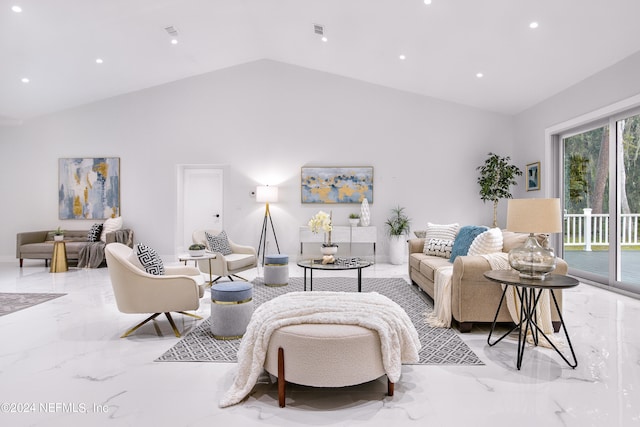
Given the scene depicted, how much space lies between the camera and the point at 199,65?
7.24m

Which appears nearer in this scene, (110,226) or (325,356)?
(325,356)

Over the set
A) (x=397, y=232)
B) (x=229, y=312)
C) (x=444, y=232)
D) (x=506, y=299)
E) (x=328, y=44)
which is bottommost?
(x=229, y=312)

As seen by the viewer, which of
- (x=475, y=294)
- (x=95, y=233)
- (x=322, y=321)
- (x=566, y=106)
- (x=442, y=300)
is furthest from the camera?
(x=95, y=233)

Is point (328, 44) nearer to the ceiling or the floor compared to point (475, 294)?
nearer to the ceiling

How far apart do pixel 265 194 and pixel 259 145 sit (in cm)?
107

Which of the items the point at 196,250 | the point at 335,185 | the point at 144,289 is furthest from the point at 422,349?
the point at 335,185

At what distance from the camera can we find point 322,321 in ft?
7.36

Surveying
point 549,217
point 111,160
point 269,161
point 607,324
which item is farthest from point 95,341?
point 111,160

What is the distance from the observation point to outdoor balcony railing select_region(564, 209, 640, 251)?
481cm

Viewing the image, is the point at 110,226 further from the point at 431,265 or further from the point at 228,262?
the point at 431,265

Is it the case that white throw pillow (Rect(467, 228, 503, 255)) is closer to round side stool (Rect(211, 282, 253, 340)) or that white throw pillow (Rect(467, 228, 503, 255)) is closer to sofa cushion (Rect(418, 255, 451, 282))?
sofa cushion (Rect(418, 255, 451, 282))

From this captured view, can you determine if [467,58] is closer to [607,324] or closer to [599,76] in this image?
[599,76]

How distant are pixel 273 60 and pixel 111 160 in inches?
148

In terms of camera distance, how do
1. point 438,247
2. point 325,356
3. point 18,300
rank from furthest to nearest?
point 438,247 < point 18,300 < point 325,356
